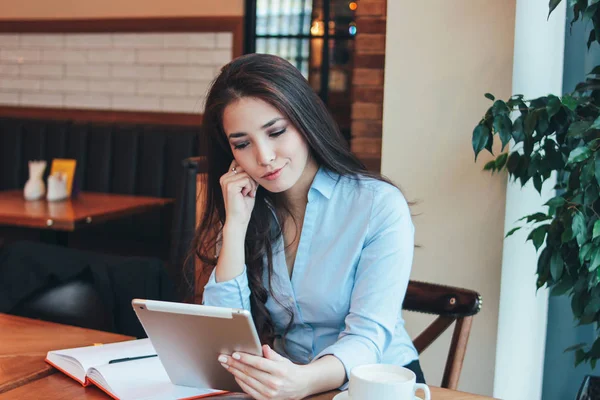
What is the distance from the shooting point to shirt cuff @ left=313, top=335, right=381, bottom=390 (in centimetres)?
131

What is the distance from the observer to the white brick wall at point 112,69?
191 inches

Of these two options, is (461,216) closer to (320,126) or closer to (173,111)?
(320,126)

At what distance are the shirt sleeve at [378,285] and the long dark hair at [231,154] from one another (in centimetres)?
14

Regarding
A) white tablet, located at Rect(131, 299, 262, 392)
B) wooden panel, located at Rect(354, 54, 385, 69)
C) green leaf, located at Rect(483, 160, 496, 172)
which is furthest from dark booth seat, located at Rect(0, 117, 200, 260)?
white tablet, located at Rect(131, 299, 262, 392)

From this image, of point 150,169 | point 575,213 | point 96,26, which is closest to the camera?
point 575,213

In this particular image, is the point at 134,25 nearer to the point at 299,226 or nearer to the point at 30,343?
the point at 299,226

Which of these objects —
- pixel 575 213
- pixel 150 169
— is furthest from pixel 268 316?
pixel 150 169

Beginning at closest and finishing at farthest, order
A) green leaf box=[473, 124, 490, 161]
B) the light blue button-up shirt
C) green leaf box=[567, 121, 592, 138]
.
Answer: the light blue button-up shirt < green leaf box=[567, 121, 592, 138] < green leaf box=[473, 124, 490, 161]

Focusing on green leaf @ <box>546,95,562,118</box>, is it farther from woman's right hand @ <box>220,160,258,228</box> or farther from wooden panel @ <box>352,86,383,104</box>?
wooden panel @ <box>352,86,383,104</box>

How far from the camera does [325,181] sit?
5.36ft

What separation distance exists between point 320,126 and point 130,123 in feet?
11.8

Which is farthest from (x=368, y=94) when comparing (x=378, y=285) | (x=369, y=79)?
(x=378, y=285)

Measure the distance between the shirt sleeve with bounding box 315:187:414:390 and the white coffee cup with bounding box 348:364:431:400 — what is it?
300 millimetres

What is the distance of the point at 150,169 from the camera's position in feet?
15.4
